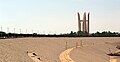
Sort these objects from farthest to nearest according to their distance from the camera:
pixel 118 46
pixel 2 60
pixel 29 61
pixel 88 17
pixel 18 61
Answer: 1. pixel 88 17
2. pixel 118 46
3. pixel 29 61
4. pixel 18 61
5. pixel 2 60

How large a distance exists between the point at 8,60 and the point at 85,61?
57.1 feet

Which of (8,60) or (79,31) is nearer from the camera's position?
(8,60)

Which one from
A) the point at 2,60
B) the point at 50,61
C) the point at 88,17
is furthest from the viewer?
the point at 88,17

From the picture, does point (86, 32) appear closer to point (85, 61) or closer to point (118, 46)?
point (118, 46)

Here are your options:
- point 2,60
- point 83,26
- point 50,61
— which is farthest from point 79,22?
point 2,60

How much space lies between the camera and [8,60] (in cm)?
1992

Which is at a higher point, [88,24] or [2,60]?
[88,24]

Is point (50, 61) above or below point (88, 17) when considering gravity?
below

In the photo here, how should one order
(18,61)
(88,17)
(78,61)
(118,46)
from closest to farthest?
(18,61), (78,61), (118,46), (88,17)

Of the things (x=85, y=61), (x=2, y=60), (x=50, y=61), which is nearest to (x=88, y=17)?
(x=85, y=61)

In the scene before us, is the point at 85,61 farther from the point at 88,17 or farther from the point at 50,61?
the point at 88,17

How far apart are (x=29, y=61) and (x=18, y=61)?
172 cm

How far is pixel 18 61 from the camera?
808 inches

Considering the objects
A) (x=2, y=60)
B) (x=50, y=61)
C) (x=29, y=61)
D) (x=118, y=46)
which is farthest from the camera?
(x=118, y=46)
